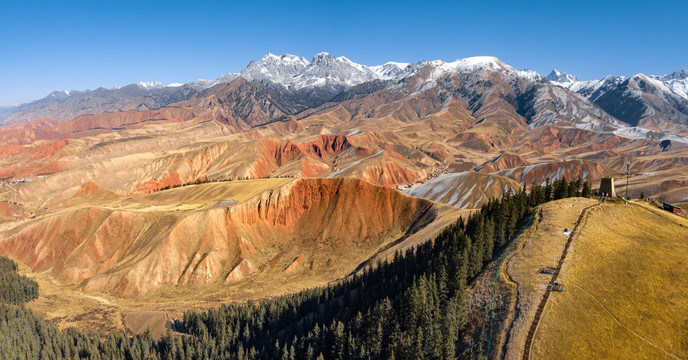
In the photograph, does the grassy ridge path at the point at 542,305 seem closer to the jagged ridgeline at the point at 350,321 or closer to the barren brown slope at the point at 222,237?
the jagged ridgeline at the point at 350,321

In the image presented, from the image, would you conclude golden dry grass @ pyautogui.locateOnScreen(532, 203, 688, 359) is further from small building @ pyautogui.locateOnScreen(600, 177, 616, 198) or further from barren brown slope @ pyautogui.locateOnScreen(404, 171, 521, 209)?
barren brown slope @ pyautogui.locateOnScreen(404, 171, 521, 209)

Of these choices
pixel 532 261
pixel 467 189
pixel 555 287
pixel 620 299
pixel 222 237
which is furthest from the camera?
pixel 467 189

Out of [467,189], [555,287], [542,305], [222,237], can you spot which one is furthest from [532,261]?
[467,189]

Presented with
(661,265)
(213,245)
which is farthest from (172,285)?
(661,265)

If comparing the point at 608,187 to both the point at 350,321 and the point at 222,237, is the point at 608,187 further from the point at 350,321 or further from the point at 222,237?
the point at 222,237

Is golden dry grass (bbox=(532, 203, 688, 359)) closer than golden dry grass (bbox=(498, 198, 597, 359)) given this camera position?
Yes

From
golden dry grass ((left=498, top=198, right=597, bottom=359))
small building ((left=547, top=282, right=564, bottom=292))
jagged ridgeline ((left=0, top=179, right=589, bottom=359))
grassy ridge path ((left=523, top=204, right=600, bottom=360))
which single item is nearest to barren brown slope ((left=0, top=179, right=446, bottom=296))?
jagged ridgeline ((left=0, top=179, right=589, bottom=359))
